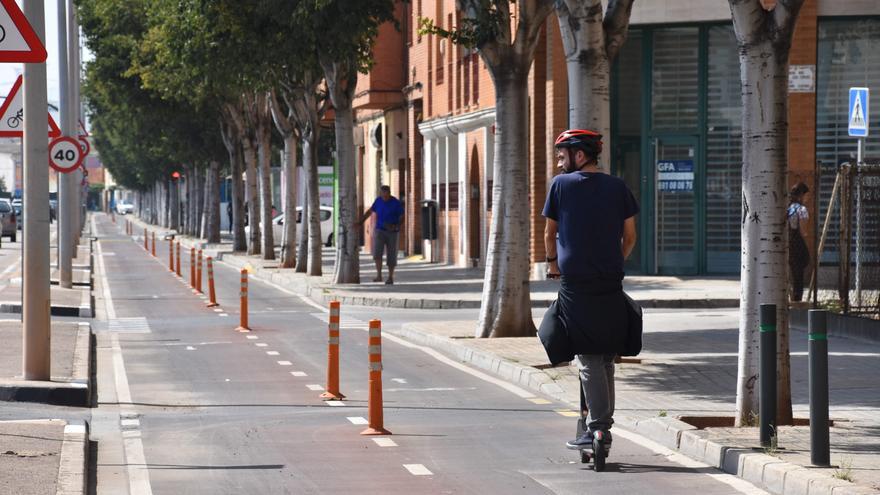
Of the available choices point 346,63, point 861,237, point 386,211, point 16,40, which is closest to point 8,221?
point 386,211

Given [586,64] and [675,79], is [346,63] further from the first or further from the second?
[586,64]

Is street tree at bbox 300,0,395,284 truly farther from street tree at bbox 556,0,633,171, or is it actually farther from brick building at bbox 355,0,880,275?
street tree at bbox 556,0,633,171

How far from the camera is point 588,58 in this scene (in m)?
16.0

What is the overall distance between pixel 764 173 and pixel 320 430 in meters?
3.62

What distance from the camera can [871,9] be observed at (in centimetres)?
3030

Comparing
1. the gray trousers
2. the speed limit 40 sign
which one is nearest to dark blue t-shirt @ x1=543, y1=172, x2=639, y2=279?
the gray trousers

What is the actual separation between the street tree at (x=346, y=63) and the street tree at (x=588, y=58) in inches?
492

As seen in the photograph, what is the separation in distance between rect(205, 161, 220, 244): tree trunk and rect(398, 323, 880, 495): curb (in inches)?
2166

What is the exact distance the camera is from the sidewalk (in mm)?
26266

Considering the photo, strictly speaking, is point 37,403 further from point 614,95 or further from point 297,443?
point 614,95

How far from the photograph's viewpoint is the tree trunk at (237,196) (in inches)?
2213

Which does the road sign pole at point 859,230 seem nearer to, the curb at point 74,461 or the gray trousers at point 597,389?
the gray trousers at point 597,389

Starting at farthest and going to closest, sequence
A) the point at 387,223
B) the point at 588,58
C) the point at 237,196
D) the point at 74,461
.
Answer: the point at 237,196 → the point at 387,223 → the point at 588,58 → the point at 74,461

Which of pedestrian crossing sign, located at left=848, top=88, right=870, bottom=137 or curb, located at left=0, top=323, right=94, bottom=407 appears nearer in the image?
curb, located at left=0, top=323, right=94, bottom=407
